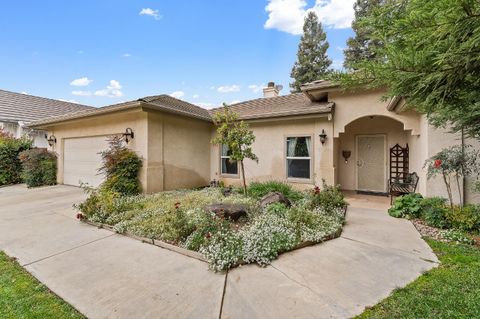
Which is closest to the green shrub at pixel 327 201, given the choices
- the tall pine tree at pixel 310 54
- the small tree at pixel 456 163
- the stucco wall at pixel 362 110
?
the small tree at pixel 456 163

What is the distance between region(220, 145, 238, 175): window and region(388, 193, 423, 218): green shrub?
20.7ft

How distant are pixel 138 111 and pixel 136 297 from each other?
23.2ft

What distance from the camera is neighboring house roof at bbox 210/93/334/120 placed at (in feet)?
27.9

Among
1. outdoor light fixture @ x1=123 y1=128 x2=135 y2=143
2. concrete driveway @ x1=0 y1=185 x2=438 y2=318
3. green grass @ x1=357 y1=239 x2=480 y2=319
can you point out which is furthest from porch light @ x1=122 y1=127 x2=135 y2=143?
green grass @ x1=357 y1=239 x2=480 y2=319

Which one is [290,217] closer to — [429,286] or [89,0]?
[429,286]

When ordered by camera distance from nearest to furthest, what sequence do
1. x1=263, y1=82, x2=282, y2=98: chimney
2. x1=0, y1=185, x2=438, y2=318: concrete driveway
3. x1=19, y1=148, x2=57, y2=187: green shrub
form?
x1=0, y1=185, x2=438, y2=318: concrete driveway < x1=19, y1=148, x2=57, y2=187: green shrub < x1=263, y1=82, x2=282, y2=98: chimney

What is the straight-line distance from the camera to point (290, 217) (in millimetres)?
5141

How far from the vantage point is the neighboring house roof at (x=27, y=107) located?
1502 cm

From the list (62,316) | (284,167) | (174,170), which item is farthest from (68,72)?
(62,316)

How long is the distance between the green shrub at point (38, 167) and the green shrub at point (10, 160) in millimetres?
1030

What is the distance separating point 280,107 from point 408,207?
6.01 metres

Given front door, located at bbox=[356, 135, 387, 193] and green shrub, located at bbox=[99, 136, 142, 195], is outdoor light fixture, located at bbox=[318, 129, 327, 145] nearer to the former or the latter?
front door, located at bbox=[356, 135, 387, 193]

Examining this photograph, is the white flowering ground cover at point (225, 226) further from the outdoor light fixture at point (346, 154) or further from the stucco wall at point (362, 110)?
the outdoor light fixture at point (346, 154)

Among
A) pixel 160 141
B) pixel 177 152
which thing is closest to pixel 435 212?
pixel 177 152
